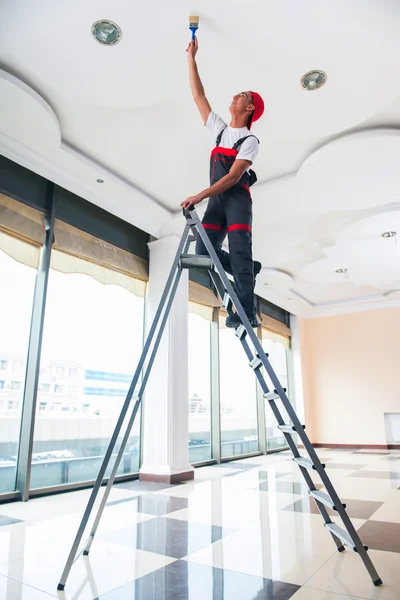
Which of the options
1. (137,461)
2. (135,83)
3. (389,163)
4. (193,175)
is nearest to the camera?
(135,83)

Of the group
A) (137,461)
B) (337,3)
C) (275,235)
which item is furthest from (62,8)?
(137,461)

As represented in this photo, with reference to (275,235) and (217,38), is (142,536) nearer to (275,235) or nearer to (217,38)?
(217,38)

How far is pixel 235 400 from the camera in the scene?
6.68 meters

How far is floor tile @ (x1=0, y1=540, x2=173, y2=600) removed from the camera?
1.62 metres

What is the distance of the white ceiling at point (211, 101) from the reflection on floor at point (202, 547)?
2.63 meters

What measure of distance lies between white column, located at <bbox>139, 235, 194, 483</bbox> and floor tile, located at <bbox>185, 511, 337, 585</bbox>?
183 cm

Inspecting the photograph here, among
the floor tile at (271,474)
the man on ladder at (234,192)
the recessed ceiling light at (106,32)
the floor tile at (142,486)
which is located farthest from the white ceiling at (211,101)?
the floor tile at (271,474)

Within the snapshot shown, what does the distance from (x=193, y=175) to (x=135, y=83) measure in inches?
52.3

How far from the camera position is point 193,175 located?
3.95 m

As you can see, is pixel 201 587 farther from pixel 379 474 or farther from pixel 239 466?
pixel 239 466

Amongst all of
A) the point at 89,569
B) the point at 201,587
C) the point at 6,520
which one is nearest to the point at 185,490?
the point at 6,520

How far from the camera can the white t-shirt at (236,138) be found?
5.99 ft

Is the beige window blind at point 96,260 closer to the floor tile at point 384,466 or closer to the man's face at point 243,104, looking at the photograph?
the man's face at point 243,104

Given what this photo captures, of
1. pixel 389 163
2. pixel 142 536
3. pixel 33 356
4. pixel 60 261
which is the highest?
pixel 389 163
